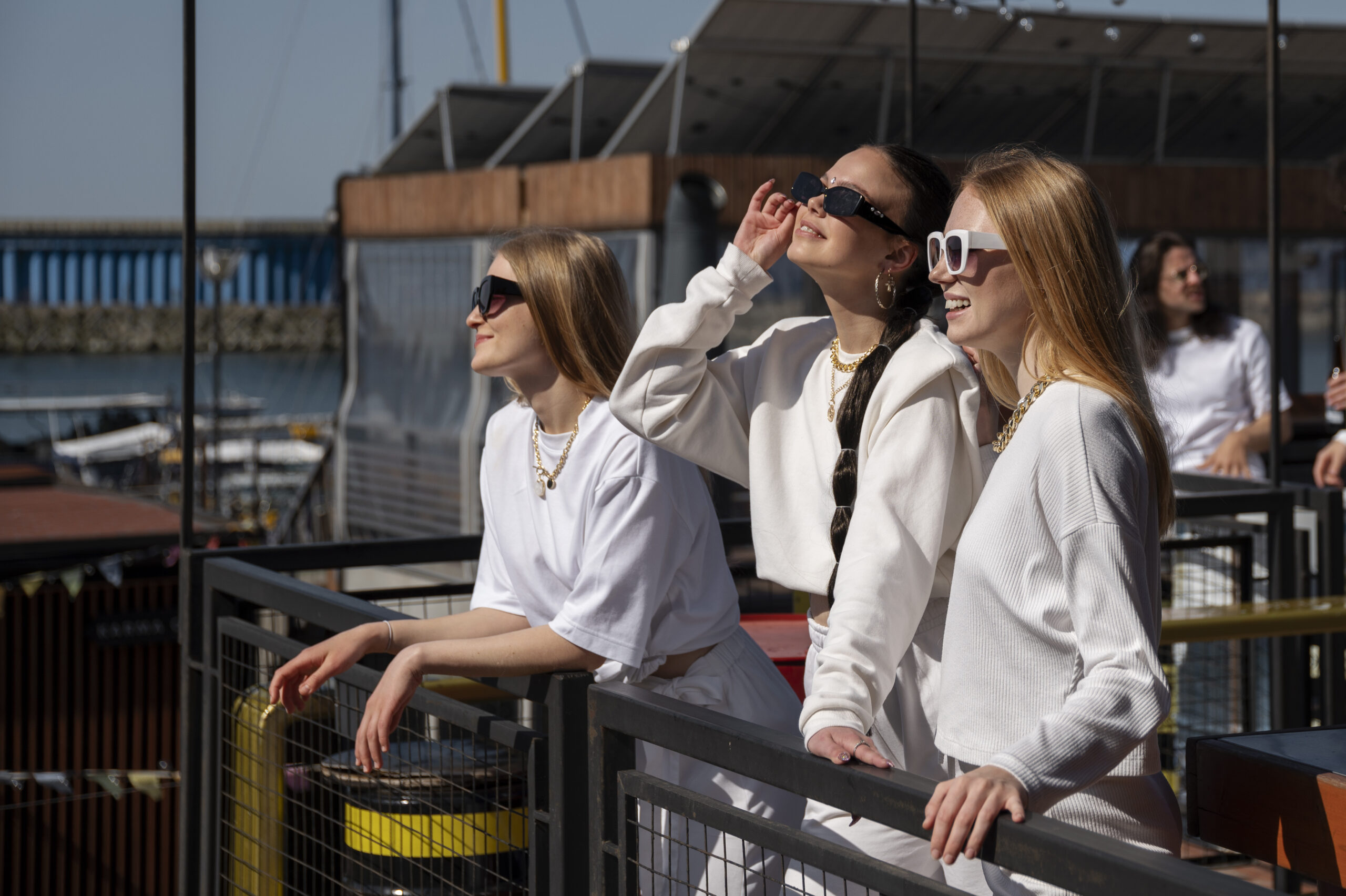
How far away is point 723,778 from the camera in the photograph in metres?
2.61

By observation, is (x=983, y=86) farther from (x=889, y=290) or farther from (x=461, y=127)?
(x=889, y=290)

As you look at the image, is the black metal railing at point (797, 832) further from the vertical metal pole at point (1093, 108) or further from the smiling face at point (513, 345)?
the vertical metal pole at point (1093, 108)

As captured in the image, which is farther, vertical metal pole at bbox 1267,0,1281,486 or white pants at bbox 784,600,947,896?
vertical metal pole at bbox 1267,0,1281,486

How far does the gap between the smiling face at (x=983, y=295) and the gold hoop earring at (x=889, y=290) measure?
0.83 feet

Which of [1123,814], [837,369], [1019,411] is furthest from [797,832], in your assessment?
[837,369]

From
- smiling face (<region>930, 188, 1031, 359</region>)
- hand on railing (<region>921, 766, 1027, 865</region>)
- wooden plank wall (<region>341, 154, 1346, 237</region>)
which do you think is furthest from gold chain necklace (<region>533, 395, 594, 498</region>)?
wooden plank wall (<region>341, 154, 1346, 237</region>)

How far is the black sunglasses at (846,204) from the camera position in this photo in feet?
7.71

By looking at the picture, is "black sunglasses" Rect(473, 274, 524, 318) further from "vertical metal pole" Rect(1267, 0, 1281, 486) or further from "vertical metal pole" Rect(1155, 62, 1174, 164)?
"vertical metal pole" Rect(1155, 62, 1174, 164)

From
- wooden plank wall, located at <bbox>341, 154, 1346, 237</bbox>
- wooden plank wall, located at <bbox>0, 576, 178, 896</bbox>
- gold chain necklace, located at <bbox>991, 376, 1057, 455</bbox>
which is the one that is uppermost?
wooden plank wall, located at <bbox>341, 154, 1346, 237</bbox>

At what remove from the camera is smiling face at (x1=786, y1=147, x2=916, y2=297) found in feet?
7.80

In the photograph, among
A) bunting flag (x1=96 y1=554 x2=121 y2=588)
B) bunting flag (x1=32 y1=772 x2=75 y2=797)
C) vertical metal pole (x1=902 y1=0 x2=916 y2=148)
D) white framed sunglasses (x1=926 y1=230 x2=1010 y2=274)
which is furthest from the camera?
bunting flag (x1=96 y1=554 x2=121 y2=588)

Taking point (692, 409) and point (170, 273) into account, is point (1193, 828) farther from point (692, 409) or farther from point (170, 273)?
point (170, 273)

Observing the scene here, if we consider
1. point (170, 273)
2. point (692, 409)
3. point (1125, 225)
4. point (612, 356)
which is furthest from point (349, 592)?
point (170, 273)

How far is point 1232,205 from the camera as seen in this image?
13750mm
